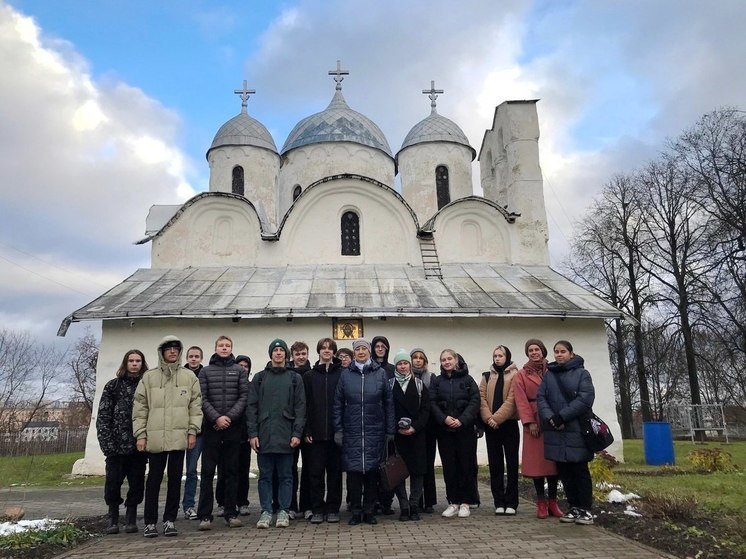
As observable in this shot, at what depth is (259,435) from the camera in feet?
17.3

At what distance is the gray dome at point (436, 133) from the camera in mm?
18438

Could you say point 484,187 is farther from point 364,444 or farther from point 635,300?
point 364,444

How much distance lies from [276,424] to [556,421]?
2.51 m

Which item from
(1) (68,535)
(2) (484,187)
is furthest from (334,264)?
(1) (68,535)

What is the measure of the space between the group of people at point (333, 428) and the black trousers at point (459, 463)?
11mm

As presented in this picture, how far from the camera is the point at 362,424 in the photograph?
17.3 ft

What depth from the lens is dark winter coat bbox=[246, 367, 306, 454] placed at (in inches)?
205

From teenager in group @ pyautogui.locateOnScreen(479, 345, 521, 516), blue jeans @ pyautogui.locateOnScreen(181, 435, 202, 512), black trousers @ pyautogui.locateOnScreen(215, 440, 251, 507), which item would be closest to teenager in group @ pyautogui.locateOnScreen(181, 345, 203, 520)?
blue jeans @ pyautogui.locateOnScreen(181, 435, 202, 512)

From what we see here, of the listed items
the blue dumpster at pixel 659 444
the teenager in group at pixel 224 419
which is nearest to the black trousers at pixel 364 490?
the teenager in group at pixel 224 419

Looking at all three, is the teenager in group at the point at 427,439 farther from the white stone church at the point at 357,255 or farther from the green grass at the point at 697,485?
the white stone church at the point at 357,255

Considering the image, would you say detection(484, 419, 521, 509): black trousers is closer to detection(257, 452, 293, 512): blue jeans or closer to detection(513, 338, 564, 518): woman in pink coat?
detection(513, 338, 564, 518): woman in pink coat

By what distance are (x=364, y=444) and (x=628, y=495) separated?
116 inches

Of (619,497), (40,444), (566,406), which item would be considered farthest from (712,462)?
(40,444)

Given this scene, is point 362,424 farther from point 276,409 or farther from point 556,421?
point 556,421
